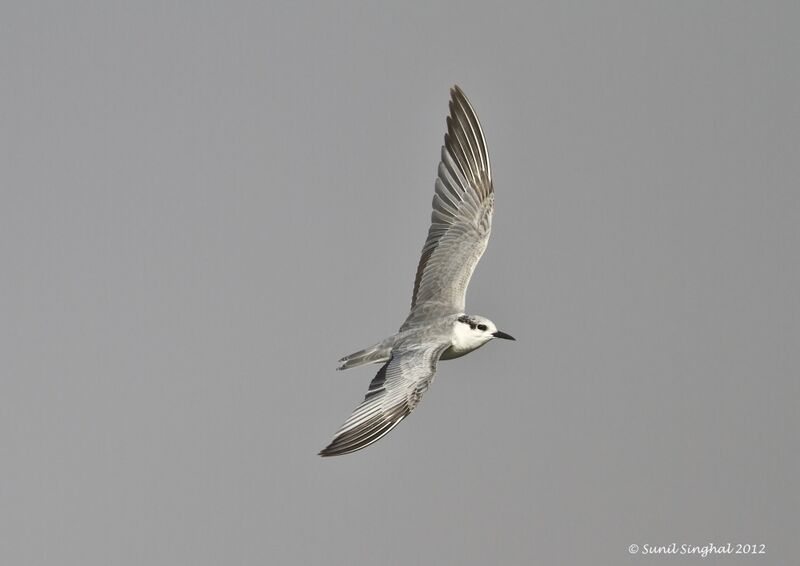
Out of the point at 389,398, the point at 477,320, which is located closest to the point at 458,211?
the point at 477,320

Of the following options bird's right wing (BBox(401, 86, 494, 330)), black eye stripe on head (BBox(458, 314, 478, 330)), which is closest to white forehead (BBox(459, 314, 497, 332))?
black eye stripe on head (BBox(458, 314, 478, 330))

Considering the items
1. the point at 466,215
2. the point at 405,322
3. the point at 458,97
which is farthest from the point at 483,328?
the point at 458,97

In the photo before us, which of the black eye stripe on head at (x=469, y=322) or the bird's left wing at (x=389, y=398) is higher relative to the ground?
the black eye stripe on head at (x=469, y=322)

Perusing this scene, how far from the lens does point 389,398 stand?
94.5 feet

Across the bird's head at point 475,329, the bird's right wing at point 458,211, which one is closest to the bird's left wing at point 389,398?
the bird's head at point 475,329

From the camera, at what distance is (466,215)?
38.9m

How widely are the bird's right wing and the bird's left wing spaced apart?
19.4 feet

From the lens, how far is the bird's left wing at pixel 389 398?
2684cm

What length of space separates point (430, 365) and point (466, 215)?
31.7 feet

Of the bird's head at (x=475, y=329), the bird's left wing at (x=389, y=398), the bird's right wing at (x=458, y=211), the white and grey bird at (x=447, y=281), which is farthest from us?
the bird's right wing at (x=458, y=211)

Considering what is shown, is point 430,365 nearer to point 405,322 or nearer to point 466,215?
point 405,322

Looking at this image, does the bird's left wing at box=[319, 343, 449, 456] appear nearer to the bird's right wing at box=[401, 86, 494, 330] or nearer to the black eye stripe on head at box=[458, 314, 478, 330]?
the black eye stripe on head at box=[458, 314, 478, 330]

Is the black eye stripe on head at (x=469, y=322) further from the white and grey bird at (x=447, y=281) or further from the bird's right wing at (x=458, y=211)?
the bird's right wing at (x=458, y=211)

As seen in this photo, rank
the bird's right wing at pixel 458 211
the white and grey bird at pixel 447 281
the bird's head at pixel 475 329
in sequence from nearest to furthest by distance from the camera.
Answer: the white and grey bird at pixel 447 281 < the bird's head at pixel 475 329 < the bird's right wing at pixel 458 211
